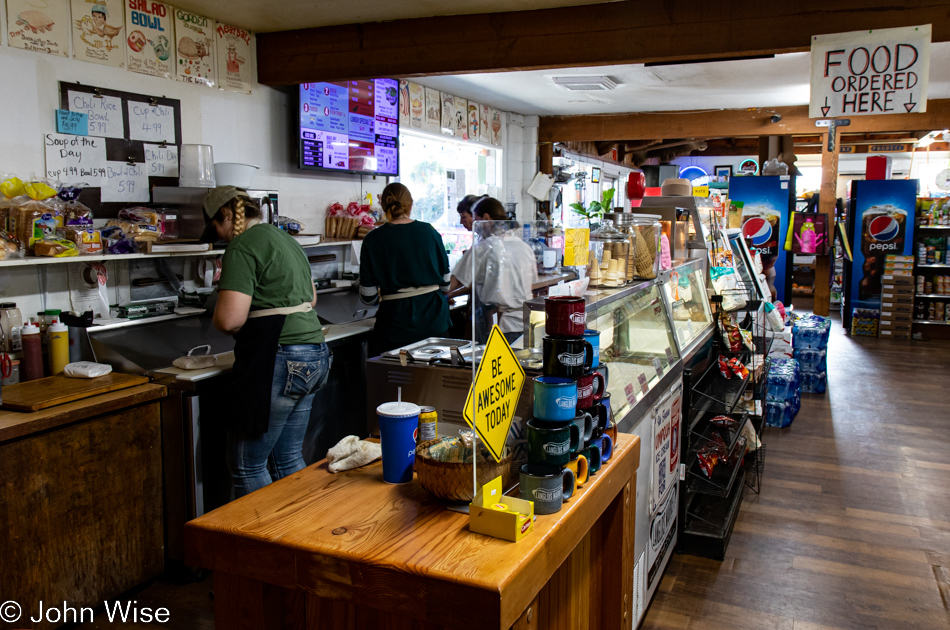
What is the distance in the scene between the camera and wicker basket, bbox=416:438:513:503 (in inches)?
62.9

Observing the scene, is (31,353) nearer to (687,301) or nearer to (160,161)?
(160,161)

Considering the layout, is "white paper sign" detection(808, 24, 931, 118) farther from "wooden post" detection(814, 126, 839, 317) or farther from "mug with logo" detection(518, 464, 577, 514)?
"wooden post" detection(814, 126, 839, 317)

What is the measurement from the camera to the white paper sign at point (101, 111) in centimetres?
356

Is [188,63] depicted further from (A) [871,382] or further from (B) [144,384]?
(A) [871,382]

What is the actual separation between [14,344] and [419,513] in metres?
2.53

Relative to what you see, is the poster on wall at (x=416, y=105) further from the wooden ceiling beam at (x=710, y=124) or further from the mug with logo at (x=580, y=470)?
the mug with logo at (x=580, y=470)

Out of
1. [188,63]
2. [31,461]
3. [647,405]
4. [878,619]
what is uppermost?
[188,63]

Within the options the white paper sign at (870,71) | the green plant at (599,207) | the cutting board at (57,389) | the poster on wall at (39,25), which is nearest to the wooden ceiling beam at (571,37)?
the white paper sign at (870,71)

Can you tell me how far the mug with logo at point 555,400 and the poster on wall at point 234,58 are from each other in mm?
3608

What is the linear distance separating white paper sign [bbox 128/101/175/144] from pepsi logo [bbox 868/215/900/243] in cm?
963

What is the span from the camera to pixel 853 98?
12.4 ft

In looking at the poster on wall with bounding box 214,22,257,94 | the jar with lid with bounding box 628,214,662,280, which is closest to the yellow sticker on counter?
the jar with lid with bounding box 628,214,662,280

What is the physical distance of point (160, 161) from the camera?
13.1 feet

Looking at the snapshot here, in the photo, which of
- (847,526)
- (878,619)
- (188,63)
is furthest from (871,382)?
(188,63)
